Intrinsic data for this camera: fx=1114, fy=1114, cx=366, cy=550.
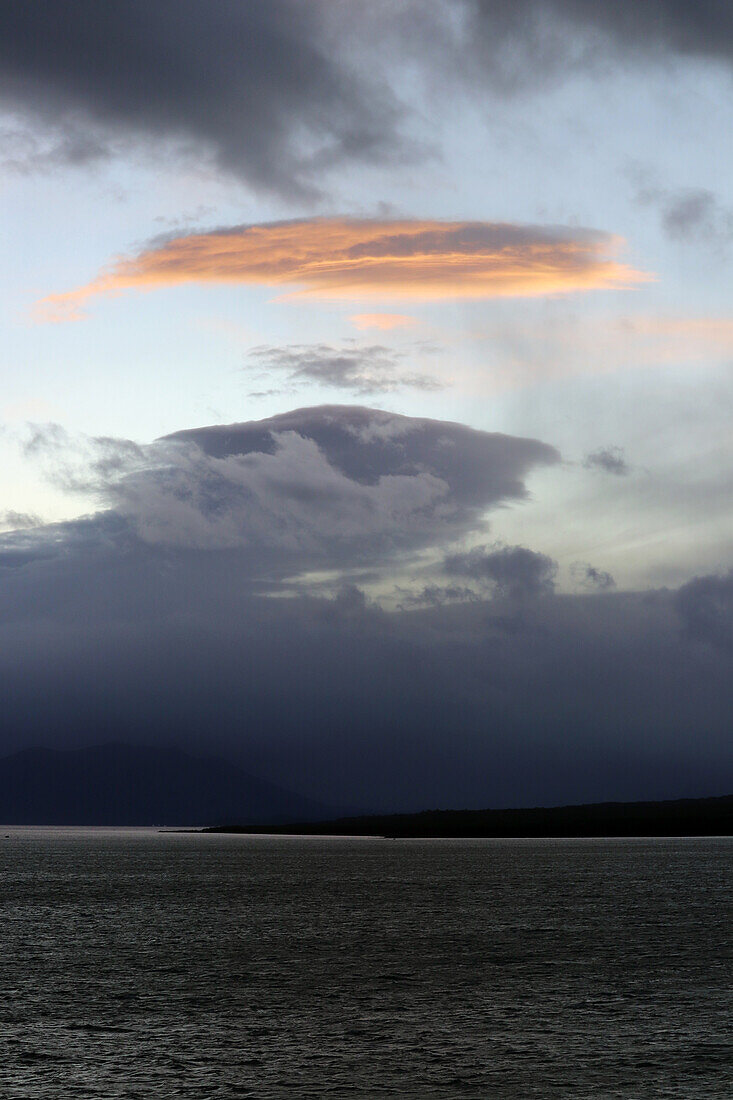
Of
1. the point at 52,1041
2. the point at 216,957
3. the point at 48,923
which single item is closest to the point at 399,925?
the point at 216,957

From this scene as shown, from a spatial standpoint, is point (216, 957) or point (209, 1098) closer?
point (209, 1098)

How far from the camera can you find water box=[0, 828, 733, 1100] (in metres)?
34.5

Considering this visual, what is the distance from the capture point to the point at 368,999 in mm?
48969

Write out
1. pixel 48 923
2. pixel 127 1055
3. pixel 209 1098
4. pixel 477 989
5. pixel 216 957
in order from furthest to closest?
pixel 48 923, pixel 216 957, pixel 477 989, pixel 127 1055, pixel 209 1098

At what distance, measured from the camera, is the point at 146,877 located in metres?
158

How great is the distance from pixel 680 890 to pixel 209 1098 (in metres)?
99.0

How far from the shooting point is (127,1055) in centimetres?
3788

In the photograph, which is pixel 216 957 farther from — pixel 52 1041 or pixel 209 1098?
pixel 209 1098

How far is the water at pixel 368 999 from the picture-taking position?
1359 inches

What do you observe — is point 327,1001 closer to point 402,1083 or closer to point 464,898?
point 402,1083

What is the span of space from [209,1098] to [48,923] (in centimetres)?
6022

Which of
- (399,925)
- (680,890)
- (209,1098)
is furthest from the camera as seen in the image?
(680,890)

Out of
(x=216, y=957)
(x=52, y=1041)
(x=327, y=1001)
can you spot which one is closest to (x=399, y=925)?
(x=216, y=957)

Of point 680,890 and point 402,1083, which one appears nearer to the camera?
point 402,1083
